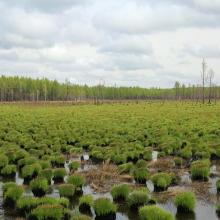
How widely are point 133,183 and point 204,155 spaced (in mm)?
5904

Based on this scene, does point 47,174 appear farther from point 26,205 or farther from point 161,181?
point 161,181

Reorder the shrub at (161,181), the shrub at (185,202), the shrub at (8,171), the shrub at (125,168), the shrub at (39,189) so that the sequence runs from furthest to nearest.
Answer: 1. the shrub at (8,171)
2. the shrub at (125,168)
3. the shrub at (161,181)
4. the shrub at (39,189)
5. the shrub at (185,202)

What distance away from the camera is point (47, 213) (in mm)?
10969

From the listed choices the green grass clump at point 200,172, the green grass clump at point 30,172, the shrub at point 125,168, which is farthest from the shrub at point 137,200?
the green grass clump at point 30,172

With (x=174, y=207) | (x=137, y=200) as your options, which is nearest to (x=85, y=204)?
(x=137, y=200)

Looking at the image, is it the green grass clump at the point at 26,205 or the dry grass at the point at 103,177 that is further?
the dry grass at the point at 103,177

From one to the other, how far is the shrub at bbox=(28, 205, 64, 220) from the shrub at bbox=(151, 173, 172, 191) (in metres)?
4.54

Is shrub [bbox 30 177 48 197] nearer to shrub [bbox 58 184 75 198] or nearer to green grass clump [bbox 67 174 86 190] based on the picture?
shrub [bbox 58 184 75 198]

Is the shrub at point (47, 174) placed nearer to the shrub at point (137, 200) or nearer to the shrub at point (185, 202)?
the shrub at point (137, 200)

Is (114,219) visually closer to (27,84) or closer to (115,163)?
(115,163)

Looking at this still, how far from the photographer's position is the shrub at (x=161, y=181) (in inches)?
572

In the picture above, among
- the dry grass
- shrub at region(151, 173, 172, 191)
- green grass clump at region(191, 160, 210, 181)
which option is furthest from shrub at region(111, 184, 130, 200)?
green grass clump at region(191, 160, 210, 181)

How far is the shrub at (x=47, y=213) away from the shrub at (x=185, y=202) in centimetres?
356

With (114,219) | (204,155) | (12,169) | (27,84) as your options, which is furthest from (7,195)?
(27,84)
